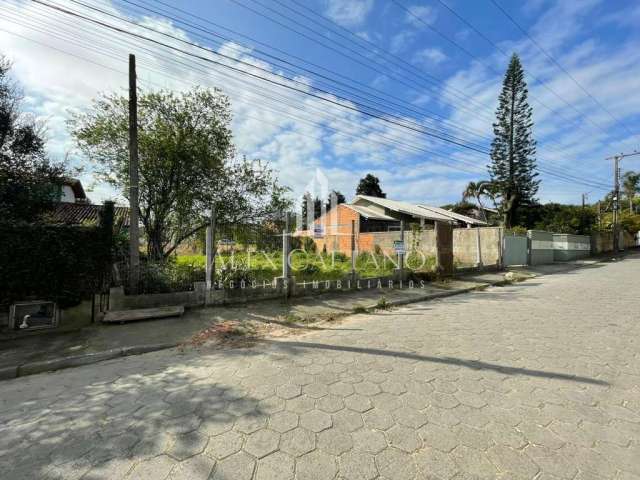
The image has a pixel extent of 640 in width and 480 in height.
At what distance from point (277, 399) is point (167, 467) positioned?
3.50 feet

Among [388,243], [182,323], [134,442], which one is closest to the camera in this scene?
[134,442]

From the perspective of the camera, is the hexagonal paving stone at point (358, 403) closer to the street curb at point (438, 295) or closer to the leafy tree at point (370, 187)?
the street curb at point (438, 295)

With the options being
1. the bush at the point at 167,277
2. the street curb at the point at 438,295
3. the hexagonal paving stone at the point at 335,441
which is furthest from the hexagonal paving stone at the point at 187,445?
the street curb at the point at 438,295

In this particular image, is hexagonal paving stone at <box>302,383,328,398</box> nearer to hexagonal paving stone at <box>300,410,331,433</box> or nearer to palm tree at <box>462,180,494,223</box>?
hexagonal paving stone at <box>300,410,331,433</box>

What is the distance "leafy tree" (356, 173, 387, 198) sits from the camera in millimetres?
45312

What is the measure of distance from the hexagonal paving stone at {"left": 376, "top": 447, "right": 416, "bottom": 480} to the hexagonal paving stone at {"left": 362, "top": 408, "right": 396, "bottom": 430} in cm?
27

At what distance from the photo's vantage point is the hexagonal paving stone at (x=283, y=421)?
8.02 ft

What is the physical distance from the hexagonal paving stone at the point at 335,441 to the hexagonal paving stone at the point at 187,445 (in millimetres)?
870

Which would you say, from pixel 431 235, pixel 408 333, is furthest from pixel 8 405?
pixel 431 235

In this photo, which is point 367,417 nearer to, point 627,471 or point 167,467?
point 167,467

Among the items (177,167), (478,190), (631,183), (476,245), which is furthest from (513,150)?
(631,183)

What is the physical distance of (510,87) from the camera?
27172mm

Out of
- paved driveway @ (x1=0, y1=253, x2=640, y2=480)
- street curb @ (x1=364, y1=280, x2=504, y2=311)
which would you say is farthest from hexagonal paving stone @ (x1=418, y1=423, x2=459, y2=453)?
street curb @ (x1=364, y1=280, x2=504, y2=311)

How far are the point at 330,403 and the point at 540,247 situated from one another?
19.6 m
